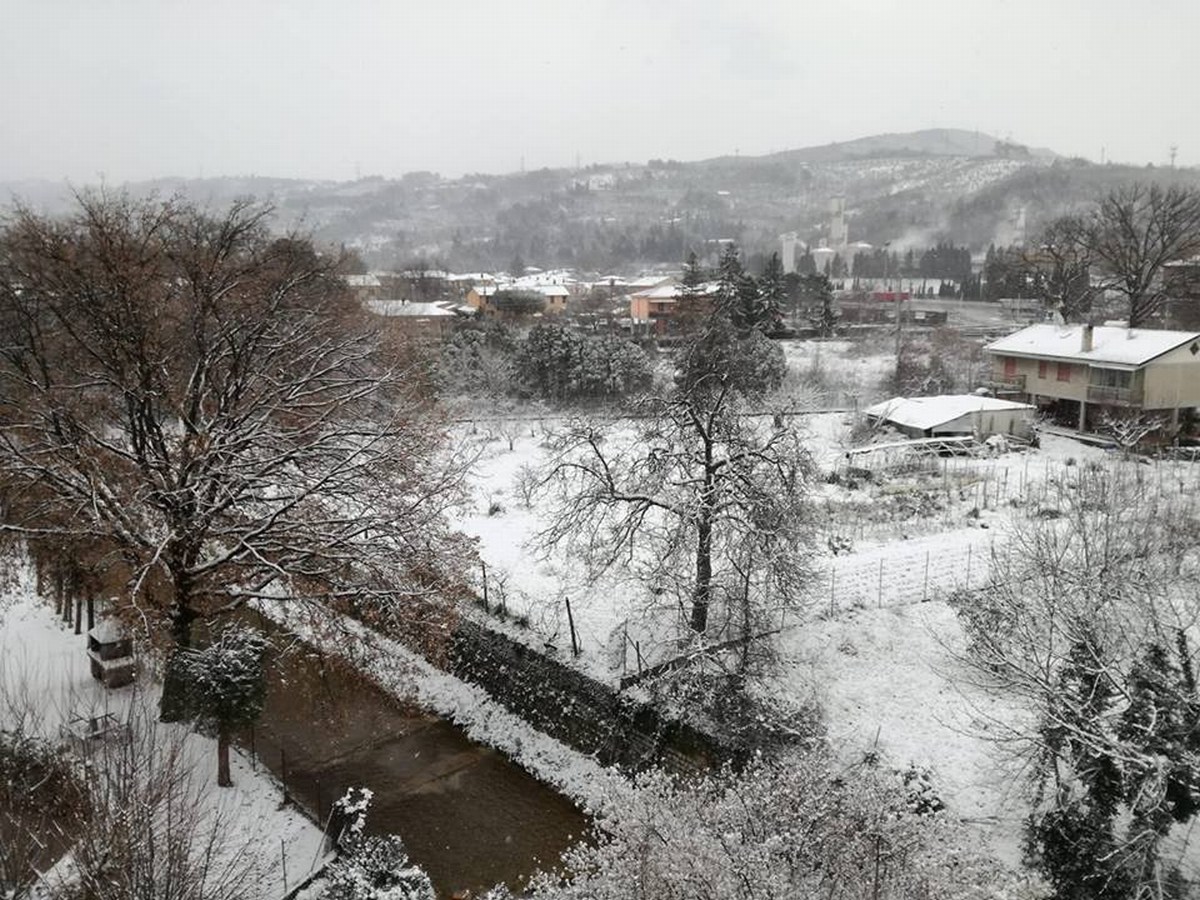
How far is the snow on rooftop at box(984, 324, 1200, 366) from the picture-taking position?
94.5ft

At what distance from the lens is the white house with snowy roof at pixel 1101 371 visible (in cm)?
2881

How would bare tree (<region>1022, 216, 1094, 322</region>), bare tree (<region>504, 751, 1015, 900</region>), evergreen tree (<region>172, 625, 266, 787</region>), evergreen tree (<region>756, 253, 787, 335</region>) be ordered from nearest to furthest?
bare tree (<region>504, 751, 1015, 900</region>), evergreen tree (<region>172, 625, 266, 787</region>), bare tree (<region>1022, 216, 1094, 322</region>), evergreen tree (<region>756, 253, 787, 335</region>)

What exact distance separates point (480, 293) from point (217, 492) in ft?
165

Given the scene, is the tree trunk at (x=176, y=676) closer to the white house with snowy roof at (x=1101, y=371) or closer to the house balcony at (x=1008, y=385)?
the white house with snowy roof at (x=1101, y=371)

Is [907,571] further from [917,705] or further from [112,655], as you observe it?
[112,655]

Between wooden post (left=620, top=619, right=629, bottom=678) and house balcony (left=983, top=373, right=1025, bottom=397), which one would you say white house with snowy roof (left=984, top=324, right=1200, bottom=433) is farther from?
wooden post (left=620, top=619, right=629, bottom=678)

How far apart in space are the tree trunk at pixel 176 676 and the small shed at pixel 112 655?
2.14 m

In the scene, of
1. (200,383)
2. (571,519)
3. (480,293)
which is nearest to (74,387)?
(200,383)

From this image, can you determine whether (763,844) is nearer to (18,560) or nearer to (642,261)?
(18,560)

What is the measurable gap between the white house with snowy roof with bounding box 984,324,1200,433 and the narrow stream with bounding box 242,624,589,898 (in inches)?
1009

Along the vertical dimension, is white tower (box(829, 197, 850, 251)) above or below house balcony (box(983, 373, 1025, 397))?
above

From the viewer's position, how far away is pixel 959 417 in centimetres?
2873

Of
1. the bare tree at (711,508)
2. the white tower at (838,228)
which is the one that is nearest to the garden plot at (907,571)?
the bare tree at (711,508)

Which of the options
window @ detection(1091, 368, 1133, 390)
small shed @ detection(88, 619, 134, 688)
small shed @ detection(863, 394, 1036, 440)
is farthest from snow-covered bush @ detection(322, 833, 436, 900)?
window @ detection(1091, 368, 1133, 390)
